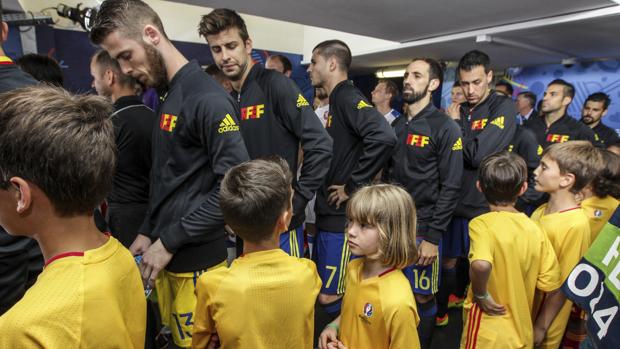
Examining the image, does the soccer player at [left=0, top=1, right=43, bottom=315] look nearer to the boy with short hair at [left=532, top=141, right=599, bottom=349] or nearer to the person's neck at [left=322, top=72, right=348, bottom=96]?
the person's neck at [left=322, top=72, right=348, bottom=96]

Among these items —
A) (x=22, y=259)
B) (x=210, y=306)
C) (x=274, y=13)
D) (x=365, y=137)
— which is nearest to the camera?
(x=210, y=306)

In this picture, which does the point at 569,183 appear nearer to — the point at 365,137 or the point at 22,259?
the point at 365,137

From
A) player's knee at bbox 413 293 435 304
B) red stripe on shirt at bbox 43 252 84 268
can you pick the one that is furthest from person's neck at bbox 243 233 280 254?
player's knee at bbox 413 293 435 304

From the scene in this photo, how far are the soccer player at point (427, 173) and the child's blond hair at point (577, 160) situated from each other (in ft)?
1.73

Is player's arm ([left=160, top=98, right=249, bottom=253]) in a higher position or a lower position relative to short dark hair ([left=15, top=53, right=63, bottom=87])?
lower

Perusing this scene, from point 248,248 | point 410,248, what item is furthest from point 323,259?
point 248,248

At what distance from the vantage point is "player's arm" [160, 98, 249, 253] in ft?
4.57

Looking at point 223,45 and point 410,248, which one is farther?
point 223,45

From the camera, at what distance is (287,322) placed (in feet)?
3.97

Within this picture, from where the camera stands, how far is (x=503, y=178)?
179 cm

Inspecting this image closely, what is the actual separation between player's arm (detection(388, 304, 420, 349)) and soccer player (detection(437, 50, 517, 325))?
1.67 meters

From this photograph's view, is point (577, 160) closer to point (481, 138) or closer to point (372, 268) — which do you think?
point (481, 138)

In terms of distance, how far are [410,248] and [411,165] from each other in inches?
43.7

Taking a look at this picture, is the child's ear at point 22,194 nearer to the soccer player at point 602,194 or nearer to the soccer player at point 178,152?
the soccer player at point 178,152
